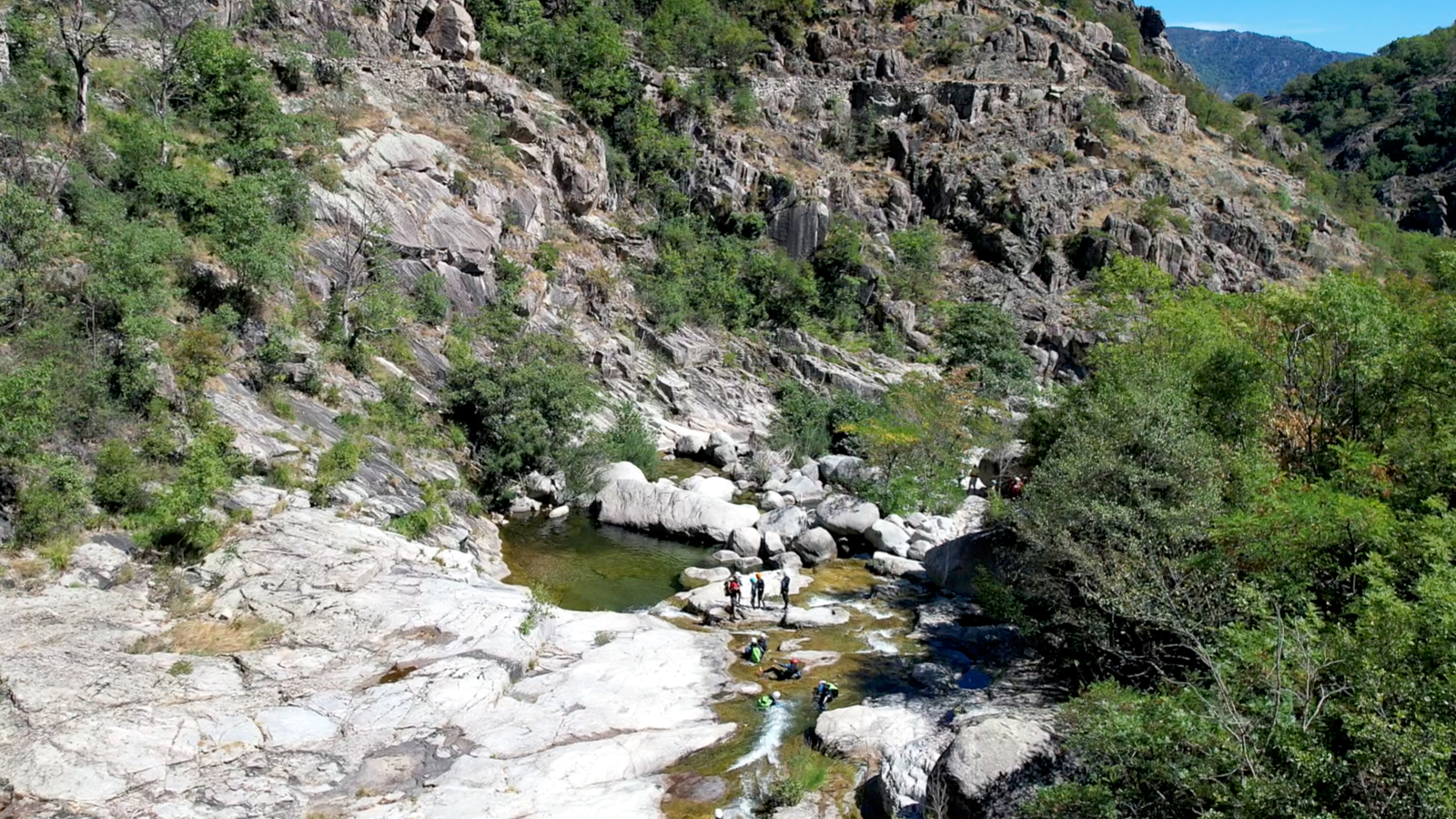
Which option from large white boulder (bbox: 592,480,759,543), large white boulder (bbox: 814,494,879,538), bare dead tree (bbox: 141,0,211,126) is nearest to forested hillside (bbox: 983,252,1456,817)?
large white boulder (bbox: 814,494,879,538)

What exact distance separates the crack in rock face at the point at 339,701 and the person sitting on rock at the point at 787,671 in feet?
4.00

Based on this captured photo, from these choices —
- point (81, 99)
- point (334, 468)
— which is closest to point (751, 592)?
point (334, 468)

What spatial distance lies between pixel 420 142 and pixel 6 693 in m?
38.1

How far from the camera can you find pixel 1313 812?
7832 mm

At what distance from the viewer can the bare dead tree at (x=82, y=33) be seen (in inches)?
1179

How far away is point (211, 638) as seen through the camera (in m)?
15.5

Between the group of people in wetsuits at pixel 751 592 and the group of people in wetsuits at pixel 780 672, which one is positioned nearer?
the group of people in wetsuits at pixel 780 672

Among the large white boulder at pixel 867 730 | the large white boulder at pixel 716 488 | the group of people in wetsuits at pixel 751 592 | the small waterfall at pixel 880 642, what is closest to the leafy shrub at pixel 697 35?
the large white boulder at pixel 716 488

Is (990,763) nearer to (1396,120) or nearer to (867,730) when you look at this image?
(867,730)

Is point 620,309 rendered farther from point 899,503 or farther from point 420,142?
point 899,503

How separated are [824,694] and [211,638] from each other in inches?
486

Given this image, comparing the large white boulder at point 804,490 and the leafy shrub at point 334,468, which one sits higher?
the leafy shrub at point 334,468

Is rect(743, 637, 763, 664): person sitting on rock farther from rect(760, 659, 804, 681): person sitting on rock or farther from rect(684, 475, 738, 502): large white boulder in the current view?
rect(684, 475, 738, 502): large white boulder

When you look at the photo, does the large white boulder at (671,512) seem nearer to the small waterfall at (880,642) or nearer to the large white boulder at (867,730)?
the small waterfall at (880,642)
